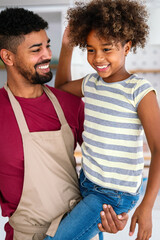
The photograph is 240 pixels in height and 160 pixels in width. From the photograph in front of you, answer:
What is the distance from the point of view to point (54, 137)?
1191 mm

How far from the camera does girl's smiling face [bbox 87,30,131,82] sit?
109 cm

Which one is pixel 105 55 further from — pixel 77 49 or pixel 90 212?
pixel 77 49

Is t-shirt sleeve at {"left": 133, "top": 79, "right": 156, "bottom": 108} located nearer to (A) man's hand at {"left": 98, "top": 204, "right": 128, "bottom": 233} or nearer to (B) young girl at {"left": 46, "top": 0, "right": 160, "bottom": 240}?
(B) young girl at {"left": 46, "top": 0, "right": 160, "bottom": 240}

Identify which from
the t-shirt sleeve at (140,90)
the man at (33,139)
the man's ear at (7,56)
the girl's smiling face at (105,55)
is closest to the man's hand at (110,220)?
the man at (33,139)

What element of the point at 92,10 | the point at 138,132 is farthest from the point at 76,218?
the point at 92,10

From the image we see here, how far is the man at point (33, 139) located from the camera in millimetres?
1136

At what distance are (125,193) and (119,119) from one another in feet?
0.86

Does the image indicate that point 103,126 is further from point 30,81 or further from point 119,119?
point 30,81

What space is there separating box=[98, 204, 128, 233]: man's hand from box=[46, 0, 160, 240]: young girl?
0.08 ft

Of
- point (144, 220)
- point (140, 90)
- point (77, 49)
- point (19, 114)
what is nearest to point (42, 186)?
point (19, 114)

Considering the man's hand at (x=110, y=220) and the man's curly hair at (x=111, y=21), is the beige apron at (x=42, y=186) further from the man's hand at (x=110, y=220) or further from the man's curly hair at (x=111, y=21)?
the man's curly hair at (x=111, y=21)

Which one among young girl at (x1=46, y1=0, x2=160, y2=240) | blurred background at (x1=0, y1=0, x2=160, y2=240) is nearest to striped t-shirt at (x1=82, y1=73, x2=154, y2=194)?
young girl at (x1=46, y1=0, x2=160, y2=240)

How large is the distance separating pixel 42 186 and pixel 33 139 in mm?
175

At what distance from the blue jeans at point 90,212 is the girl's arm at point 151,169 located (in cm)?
12
